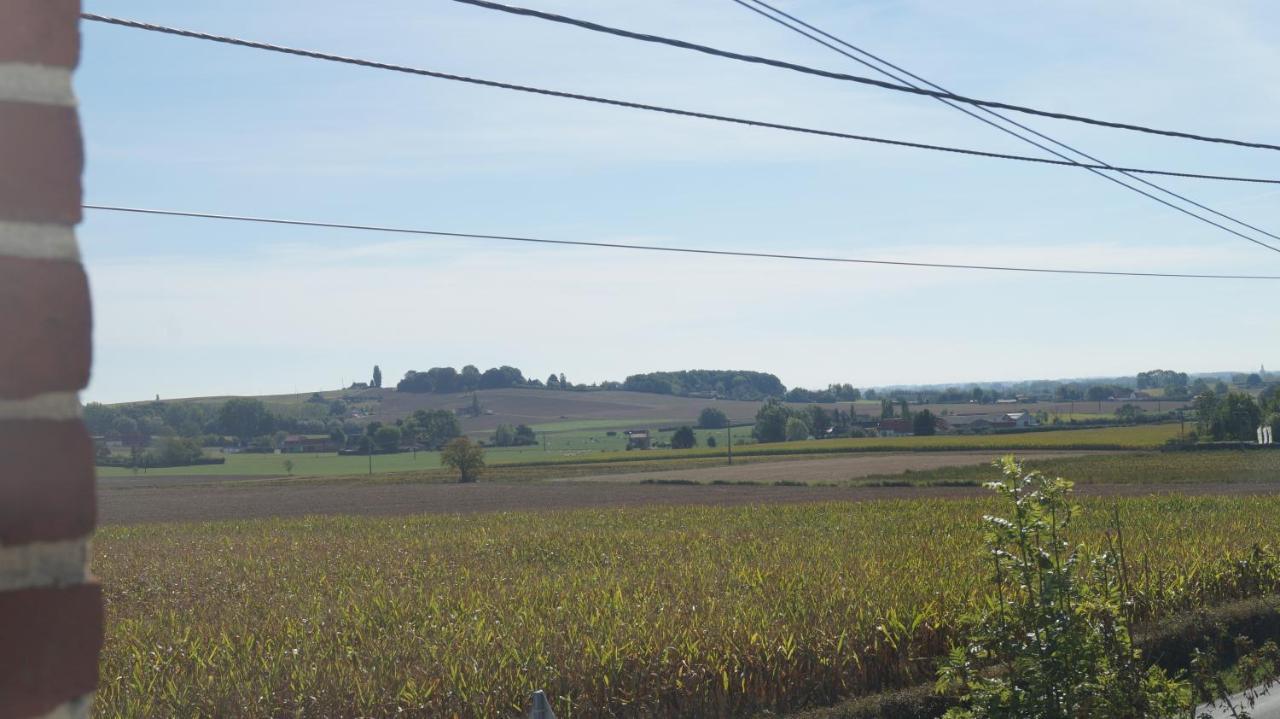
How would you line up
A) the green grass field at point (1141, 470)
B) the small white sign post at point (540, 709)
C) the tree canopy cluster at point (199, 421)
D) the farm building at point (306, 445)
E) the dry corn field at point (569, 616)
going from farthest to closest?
1. the farm building at point (306, 445)
2. the tree canopy cluster at point (199, 421)
3. the green grass field at point (1141, 470)
4. the dry corn field at point (569, 616)
5. the small white sign post at point (540, 709)

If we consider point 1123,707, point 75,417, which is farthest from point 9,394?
point 1123,707

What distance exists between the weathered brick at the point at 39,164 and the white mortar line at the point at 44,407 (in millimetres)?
158

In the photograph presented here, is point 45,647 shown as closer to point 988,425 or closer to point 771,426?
point 771,426

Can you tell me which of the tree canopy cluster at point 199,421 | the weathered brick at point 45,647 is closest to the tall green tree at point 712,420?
the tree canopy cluster at point 199,421

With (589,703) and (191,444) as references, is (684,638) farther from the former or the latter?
(191,444)

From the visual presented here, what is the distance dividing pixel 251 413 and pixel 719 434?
64873 millimetres

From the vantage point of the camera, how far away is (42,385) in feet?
3.26

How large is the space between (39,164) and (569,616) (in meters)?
13.7

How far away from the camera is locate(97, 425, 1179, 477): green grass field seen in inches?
3588

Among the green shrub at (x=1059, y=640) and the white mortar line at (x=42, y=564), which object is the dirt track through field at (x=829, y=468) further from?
the white mortar line at (x=42, y=564)

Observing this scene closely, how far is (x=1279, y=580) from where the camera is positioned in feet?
59.9

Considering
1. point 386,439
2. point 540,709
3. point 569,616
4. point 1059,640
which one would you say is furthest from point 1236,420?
point 386,439

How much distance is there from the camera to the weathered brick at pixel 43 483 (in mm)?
981

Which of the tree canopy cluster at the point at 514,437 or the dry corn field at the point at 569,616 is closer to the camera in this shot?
the dry corn field at the point at 569,616
